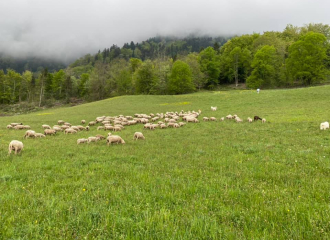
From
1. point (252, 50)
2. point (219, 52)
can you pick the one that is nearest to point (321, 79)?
point (252, 50)

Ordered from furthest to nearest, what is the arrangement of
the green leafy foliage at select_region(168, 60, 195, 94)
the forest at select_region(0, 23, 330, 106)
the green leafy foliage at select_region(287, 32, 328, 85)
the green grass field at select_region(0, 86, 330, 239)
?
the green leafy foliage at select_region(168, 60, 195, 94) < the forest at select_region(0, 23, 330, 106) < the green leafy foliage at select_region(287, 32, 328, 85) < the green grass field at select_region(0, 86, 330, 239)

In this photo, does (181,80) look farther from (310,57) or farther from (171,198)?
(171,198)

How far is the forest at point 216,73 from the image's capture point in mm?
64975

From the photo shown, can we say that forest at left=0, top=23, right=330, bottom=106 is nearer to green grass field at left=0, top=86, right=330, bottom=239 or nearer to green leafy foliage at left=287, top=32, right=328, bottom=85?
green leafy foliage at left=287, top=32, right=328, bottom=85

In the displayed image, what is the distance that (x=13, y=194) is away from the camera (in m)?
5.79

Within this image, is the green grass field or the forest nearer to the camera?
the green grass field

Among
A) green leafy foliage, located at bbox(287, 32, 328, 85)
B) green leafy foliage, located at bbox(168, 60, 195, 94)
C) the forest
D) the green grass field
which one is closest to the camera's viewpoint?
the green grass field

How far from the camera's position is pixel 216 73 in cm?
9294

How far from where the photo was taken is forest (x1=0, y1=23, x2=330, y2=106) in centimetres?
6497

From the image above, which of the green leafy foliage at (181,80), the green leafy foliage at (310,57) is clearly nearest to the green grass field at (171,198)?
the green leafy foliage at (310,57)

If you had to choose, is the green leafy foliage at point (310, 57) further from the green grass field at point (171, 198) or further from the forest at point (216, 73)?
the green grass field at point (171, 198)

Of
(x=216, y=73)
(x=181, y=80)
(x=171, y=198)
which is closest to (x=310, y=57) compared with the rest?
(x=216, y=73)

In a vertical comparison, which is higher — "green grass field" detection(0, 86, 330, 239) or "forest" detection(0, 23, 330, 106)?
"forest" detection(0, 23, 330, 106)

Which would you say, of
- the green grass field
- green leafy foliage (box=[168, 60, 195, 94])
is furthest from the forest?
the green grass field
